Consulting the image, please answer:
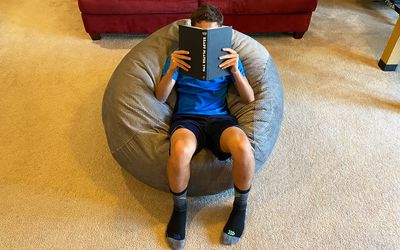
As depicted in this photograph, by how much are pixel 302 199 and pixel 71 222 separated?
3.58 ft

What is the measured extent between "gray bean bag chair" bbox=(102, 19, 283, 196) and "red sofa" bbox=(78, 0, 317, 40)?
741 millimetres

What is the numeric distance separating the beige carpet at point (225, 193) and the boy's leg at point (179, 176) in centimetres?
7

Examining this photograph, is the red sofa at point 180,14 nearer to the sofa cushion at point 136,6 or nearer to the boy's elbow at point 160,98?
the sofa cushion at point 136,6

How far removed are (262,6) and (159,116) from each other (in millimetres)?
1387

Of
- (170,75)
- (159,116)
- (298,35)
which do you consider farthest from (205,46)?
(298,35)

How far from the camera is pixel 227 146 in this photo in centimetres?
130

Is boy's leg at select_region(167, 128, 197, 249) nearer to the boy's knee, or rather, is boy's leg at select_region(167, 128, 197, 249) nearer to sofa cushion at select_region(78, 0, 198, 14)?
the boy's knee

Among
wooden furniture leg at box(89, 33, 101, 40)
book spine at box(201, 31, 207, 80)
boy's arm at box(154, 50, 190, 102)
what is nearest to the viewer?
book spine at box(201, 31, 207, 80)

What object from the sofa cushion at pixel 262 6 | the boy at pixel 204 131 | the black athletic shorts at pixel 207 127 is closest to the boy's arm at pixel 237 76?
the boy at pixel 204 131

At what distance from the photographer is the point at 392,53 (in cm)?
223

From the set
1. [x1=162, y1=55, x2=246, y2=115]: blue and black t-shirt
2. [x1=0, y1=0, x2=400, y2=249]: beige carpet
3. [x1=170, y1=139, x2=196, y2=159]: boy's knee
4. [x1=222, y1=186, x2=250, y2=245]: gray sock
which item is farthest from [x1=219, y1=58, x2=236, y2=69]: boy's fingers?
[x1=0, y1=0, x2=400, y2=249]: beige carpet

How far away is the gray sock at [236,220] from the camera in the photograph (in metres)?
1.35

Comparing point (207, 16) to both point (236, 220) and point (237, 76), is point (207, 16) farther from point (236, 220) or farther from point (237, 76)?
point (236, 220)

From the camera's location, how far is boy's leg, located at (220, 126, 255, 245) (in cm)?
127
